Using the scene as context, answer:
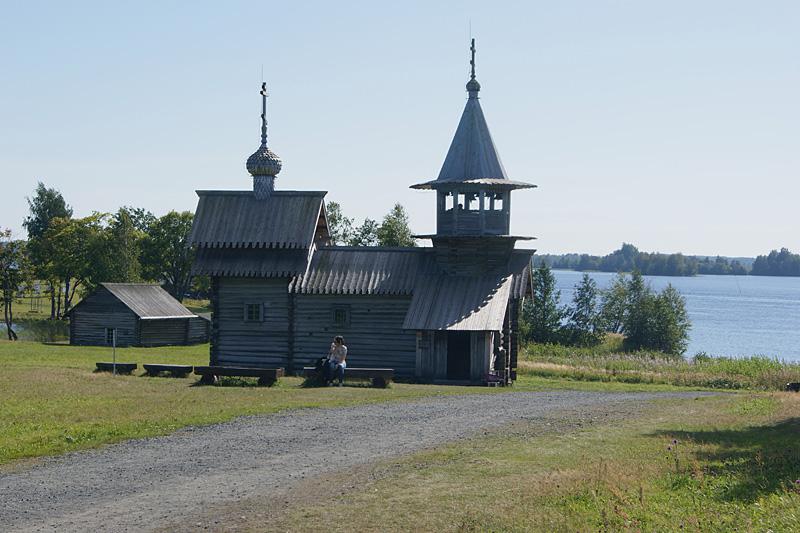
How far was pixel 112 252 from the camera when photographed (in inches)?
3418

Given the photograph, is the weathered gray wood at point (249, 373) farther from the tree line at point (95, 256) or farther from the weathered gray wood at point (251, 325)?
the tree line at point (95, 256)

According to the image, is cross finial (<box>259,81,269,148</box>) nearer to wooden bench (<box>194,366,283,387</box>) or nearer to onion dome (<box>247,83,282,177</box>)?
onion dome (<box>247,83,282,177</box>)

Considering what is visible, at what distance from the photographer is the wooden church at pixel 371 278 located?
3891 cm

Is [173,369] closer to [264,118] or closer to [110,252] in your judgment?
[264,118]

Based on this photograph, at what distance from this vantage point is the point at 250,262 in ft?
132

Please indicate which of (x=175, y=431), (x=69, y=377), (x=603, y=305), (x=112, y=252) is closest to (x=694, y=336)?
(x=603, y=305)

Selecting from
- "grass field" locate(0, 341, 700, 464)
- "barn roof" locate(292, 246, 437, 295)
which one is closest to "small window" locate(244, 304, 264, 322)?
"barn roof" locate(292, 246, 437, 295)

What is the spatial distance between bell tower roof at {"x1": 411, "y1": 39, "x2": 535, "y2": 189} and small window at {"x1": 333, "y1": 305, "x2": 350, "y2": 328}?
19.6ft

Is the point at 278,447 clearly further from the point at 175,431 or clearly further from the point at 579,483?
the point at 579,483

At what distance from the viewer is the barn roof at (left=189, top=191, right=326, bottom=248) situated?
4056 cm

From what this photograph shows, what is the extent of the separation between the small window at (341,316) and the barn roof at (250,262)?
6.90 ft

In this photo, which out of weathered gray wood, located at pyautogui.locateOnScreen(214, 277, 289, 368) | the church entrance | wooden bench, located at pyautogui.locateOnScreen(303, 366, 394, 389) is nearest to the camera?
wooden bench, located at pyautogui.locateOnScreen(303, 366, 394, 389)

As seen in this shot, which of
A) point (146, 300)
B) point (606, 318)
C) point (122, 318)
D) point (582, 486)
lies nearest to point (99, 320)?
point (122, 318)

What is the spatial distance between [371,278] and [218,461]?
21.5m
